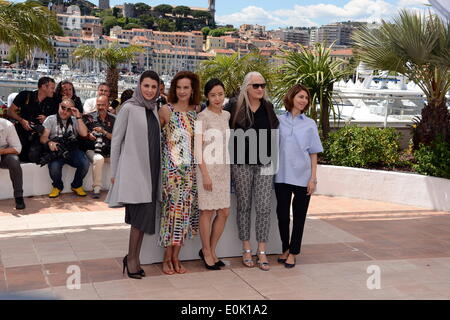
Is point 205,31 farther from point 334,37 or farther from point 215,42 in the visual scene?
point 334,37

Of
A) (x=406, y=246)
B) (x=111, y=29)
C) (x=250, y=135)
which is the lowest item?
(x=406, y=246)

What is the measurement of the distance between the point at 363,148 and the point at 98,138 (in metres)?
3.67

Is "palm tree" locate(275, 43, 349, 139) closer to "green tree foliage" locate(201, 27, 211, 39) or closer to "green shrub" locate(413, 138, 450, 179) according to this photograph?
"green shrub" locate(413, 138, 450, 179)

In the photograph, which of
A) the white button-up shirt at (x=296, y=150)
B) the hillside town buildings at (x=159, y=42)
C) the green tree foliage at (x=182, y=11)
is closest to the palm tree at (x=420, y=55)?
the white button-up shirt at (x=296, y=150)

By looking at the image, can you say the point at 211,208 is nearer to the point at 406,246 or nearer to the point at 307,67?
the point at 406,246

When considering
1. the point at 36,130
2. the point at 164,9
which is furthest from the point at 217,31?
the point at 36,130

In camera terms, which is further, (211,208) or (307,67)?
(307,67)

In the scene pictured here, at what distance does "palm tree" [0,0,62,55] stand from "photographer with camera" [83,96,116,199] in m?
1.60

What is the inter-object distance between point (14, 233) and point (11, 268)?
3.52ft

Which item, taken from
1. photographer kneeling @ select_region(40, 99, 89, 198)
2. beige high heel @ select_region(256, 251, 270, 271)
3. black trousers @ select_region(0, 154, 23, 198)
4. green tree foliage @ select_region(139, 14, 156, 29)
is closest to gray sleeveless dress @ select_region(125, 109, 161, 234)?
beige high heel @ select_region(256, 251, 270, 271)

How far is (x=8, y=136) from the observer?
20.7 feet

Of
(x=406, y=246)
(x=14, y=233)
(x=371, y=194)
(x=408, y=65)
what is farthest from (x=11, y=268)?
(x=408, y=65)

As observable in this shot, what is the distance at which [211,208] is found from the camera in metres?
4.29

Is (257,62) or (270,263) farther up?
(257,62)
